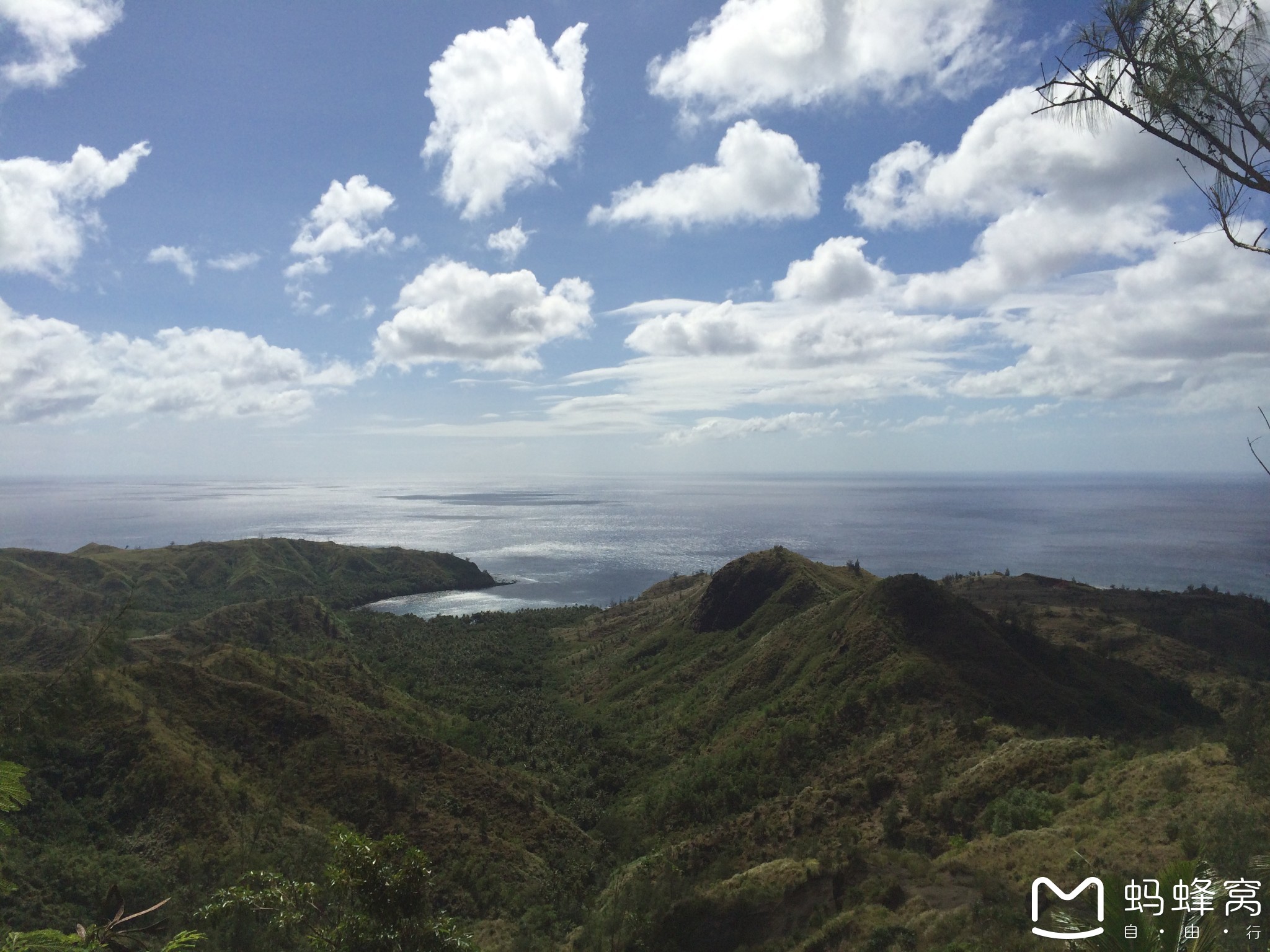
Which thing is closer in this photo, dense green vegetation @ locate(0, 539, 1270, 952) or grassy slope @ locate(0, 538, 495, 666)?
dense green vegetation @ locate(0, 539, 1270, 952)

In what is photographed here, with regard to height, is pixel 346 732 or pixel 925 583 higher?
pixel 925 583

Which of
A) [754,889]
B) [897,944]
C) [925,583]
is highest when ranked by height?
[925,583]

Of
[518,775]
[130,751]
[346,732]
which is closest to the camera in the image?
[130,751]

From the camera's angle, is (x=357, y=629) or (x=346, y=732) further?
(x=357, y=629)

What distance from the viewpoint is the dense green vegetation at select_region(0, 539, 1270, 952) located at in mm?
16156

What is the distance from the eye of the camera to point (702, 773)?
32125 millimetres

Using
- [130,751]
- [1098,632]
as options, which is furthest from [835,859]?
[1098,632]

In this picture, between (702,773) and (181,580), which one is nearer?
(702,773)

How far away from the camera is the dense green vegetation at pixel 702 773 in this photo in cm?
1616

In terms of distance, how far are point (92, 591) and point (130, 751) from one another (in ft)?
275

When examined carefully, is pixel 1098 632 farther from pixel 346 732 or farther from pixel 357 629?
pixel 357 629

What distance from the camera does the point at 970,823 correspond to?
2069cm

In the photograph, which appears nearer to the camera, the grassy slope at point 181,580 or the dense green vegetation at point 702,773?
the dense green vegetation at point 702,773

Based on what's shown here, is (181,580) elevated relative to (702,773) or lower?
elevated
